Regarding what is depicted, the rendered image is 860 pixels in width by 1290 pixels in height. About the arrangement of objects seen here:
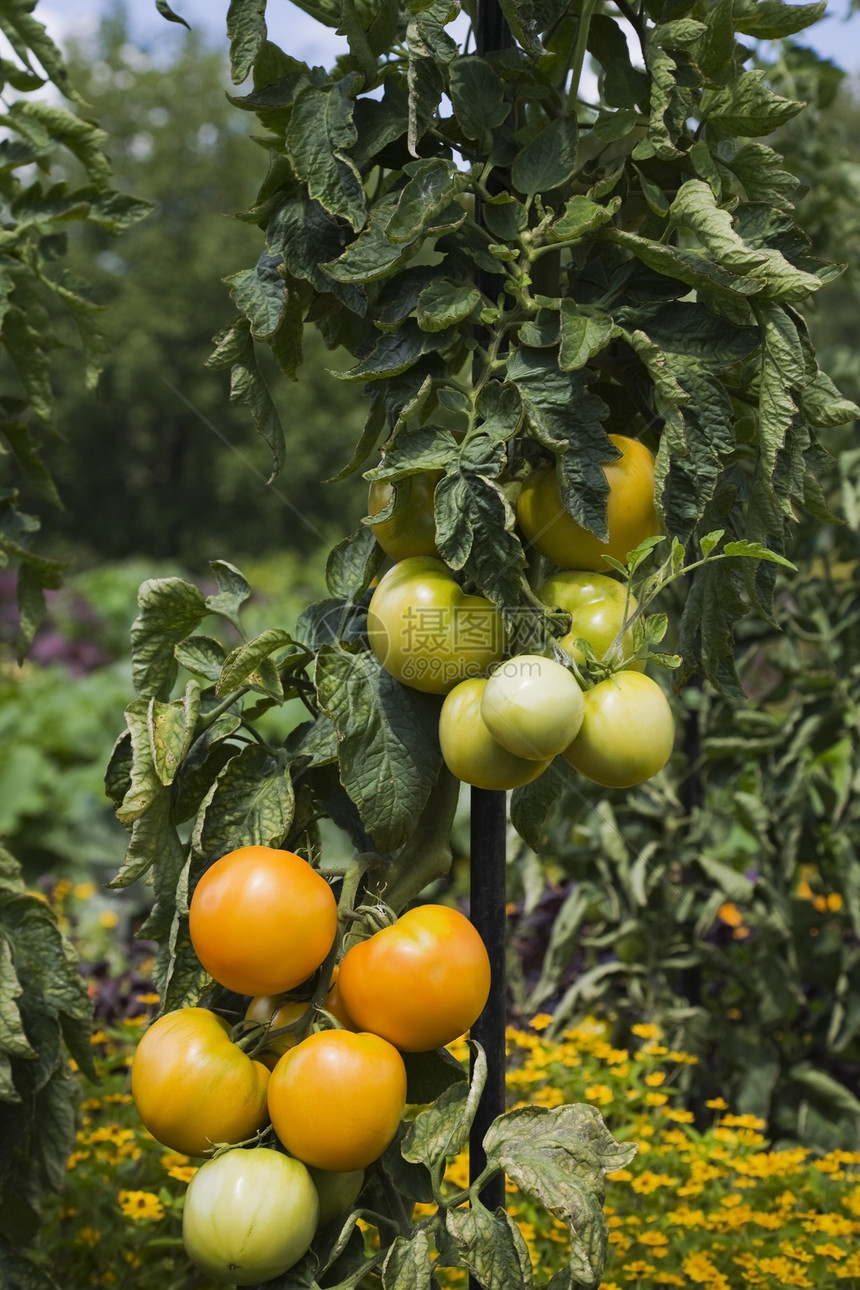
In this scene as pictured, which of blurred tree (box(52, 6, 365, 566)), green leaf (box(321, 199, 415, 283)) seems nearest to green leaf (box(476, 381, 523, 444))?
green leaf (box(321, 199, 415, 283))

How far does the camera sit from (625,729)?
31.3 inches

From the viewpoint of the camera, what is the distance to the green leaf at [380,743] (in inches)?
35.0

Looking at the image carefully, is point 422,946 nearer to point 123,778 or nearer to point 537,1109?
point 537,1109

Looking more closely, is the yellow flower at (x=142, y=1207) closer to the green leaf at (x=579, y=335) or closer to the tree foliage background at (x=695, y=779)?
the tree foliage background at (x=695, y=779)

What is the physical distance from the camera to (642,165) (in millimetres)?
925

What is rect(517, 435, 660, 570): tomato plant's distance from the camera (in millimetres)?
860

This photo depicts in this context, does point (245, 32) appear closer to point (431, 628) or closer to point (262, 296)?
point (262, 296)

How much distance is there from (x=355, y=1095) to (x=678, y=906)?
1.35 m

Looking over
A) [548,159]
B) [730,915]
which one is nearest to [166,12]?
A: [548,159]

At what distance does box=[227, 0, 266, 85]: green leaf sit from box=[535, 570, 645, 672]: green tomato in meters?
0.47

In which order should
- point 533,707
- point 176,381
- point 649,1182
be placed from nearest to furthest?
1. point 533,707
2. point 649,1182
3. point 176,381

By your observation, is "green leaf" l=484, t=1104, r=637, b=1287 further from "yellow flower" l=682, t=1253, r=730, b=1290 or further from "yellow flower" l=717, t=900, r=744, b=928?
"yellow flower" l=717, t=900, r=744, b=928

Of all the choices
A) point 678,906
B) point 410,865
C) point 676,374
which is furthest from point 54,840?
point 676,374

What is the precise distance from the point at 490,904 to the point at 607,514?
1.17 ft
